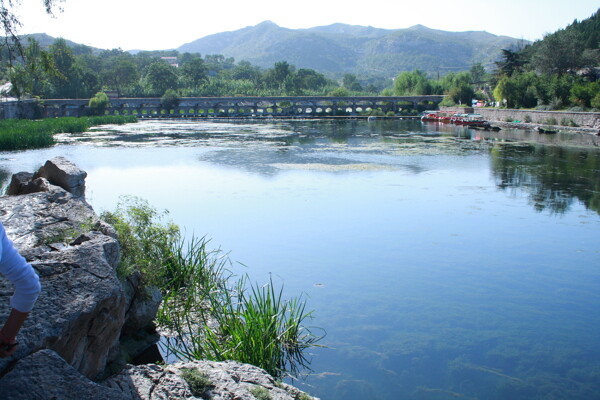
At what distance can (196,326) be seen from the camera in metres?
8.05

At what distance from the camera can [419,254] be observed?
11.7 meters

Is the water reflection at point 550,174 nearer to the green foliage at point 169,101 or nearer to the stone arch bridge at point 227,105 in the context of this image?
the stone arch bridge at point 227,105

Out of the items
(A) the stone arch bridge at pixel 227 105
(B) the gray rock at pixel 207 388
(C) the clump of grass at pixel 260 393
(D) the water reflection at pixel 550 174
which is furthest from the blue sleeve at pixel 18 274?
(A) the stone arch bridge at pixel 227 105

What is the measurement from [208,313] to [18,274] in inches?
213

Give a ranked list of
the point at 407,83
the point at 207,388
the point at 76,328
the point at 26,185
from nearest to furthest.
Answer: the point at 76,328
the point at 207,388
the point at 26,185
the point at 407,83

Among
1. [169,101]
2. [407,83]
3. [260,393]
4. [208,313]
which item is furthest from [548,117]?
[169,101]

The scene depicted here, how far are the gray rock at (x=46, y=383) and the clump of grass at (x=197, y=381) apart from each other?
3.11 ft

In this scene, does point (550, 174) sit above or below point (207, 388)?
below

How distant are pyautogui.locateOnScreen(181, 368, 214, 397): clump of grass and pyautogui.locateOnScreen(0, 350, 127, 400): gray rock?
37.3 inches

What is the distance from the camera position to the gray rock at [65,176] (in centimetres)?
796

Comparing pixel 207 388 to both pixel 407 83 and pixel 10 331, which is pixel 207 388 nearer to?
pixel 10 331

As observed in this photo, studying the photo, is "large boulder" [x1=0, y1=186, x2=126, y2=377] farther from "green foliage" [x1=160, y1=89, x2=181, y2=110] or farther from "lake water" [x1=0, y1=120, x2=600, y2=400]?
"green foliage" [x1=160, y1=89, x2=181, y2=110]

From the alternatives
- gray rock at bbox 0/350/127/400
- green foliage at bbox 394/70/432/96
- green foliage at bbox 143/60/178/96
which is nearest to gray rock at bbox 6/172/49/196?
gray rock at bbox 0/350/127/400

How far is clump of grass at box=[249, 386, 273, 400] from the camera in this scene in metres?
4.76
